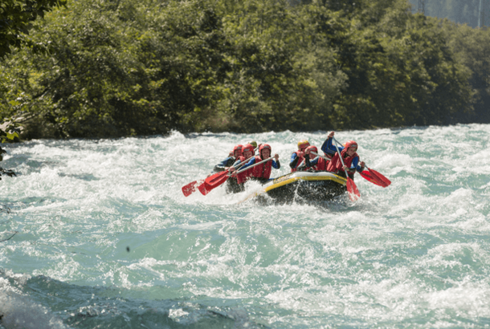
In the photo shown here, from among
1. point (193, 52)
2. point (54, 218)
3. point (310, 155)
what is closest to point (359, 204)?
point (310, 155)

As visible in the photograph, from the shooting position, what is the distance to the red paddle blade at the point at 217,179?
9.79 metres

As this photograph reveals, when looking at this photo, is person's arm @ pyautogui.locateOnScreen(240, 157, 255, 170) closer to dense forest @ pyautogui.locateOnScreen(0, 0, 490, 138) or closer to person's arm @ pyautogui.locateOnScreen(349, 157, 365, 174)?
person's arm @ pyautogui.locateOnScreen(349, 157, 365, 174)

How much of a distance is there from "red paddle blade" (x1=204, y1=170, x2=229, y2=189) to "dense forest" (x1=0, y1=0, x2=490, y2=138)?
3.59 metres

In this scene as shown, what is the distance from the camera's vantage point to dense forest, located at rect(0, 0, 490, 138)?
17781mm

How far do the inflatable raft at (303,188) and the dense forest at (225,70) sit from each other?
4266mm

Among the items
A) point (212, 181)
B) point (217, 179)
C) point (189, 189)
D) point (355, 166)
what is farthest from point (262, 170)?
point (355, 166)

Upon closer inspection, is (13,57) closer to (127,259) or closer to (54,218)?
(54,218)

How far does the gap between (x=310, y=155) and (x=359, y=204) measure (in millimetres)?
1337

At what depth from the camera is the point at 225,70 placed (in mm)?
28938

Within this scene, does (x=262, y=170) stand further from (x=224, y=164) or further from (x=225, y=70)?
(x=225, y=70)

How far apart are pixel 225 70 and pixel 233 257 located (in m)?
23.5

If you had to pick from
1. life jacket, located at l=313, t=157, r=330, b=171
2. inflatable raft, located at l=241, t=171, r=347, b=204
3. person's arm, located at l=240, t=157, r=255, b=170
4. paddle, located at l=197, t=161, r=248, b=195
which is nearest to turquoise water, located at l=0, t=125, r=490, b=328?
inflatable raft, located at l=241, t=171, r=347, b=204

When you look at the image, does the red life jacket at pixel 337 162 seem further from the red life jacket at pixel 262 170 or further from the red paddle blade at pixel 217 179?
the red paddle blade at pixel 217 179

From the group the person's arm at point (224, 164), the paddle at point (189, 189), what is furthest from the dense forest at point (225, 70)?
the person's arm at point (224, 164)
